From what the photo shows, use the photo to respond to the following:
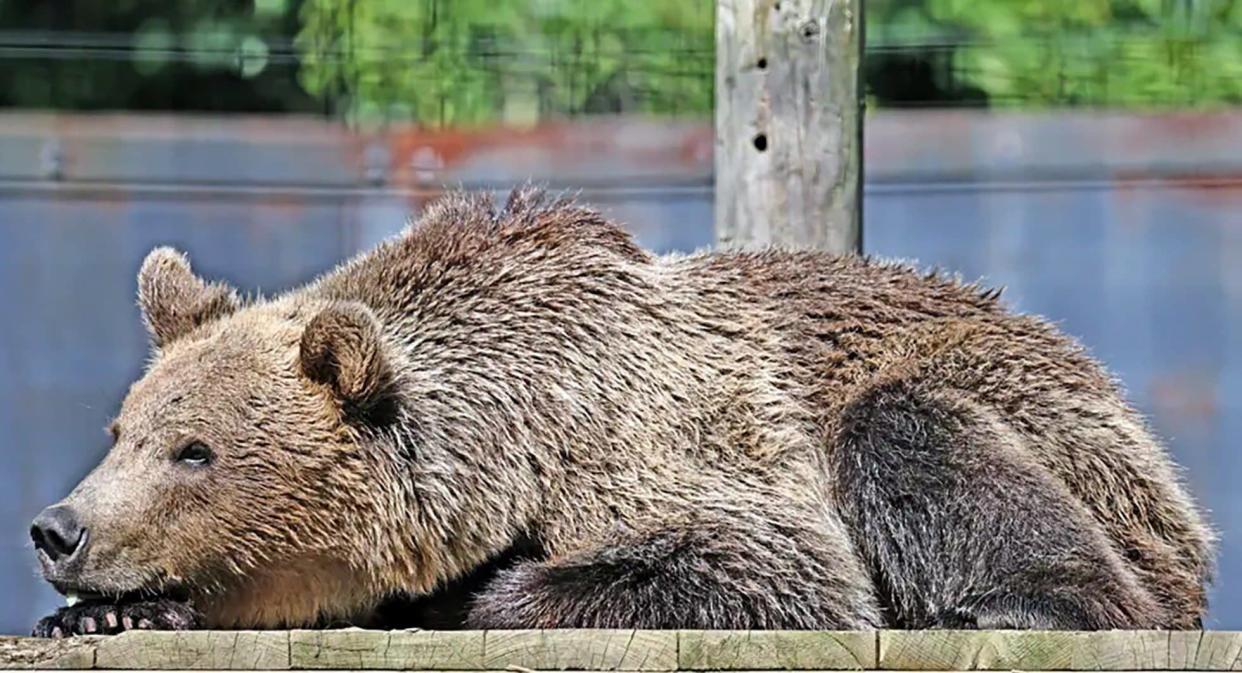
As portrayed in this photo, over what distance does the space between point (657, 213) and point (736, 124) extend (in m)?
2.59

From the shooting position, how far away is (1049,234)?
894cm

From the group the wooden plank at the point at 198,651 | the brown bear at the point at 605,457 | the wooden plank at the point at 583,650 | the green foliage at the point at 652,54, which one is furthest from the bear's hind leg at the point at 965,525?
the green foliage at the point at 652,54

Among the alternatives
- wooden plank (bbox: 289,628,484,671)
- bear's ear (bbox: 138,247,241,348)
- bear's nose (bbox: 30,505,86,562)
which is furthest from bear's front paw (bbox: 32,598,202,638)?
A: wooden plank (bbox: 289,628,484,671)

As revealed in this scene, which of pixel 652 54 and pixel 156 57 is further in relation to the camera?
pixel 156 57

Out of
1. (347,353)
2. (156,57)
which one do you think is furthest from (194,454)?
(156,57)

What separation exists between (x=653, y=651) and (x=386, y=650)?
440 mm

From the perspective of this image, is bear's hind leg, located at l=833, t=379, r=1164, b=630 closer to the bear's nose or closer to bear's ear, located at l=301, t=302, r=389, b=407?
bear's ear, located at l=301, t=302, r=389, b=407

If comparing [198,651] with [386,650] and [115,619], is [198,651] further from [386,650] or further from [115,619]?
[115,619]

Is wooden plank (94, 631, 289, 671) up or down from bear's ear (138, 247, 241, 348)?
down

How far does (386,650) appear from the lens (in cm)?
390

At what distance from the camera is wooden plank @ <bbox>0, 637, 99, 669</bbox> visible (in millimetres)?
3926

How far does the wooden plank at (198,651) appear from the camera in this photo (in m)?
3.88

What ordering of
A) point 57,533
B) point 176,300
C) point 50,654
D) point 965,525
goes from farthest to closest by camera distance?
point 176,300
point 965,525
point 57,533
point 50,654

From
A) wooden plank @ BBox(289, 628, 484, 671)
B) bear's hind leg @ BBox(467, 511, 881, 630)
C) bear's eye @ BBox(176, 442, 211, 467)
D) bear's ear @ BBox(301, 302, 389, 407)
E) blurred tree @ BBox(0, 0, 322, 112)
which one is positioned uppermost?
blurred tree @ BBox(0, 0, 322, 112)
